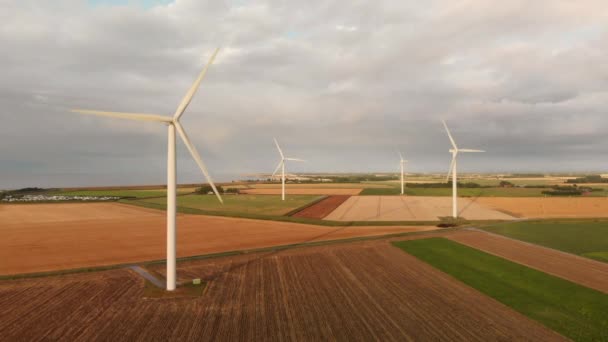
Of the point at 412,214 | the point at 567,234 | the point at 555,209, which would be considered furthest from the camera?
the point at 555,209

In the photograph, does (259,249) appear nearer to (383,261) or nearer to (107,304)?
(383,261)

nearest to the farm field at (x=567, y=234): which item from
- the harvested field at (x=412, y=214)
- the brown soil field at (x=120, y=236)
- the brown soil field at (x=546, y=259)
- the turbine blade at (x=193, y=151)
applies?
the brown soil field at (x=546, y=259)

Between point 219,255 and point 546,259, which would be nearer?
point 546,259

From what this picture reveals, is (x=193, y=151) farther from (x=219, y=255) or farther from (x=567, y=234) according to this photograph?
(x=567, y=234)

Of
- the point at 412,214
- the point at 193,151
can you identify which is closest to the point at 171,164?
the point at 193,151

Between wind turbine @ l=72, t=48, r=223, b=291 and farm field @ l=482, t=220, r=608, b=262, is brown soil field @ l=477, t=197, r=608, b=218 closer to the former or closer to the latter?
farm field @ l=482, t=220, r=608, b=262

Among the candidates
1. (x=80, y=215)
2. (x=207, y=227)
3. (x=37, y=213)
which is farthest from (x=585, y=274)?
(x=37, y=213)

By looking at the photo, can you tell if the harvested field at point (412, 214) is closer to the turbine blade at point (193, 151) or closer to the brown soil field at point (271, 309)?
the brown soil field at point (271, 309)
